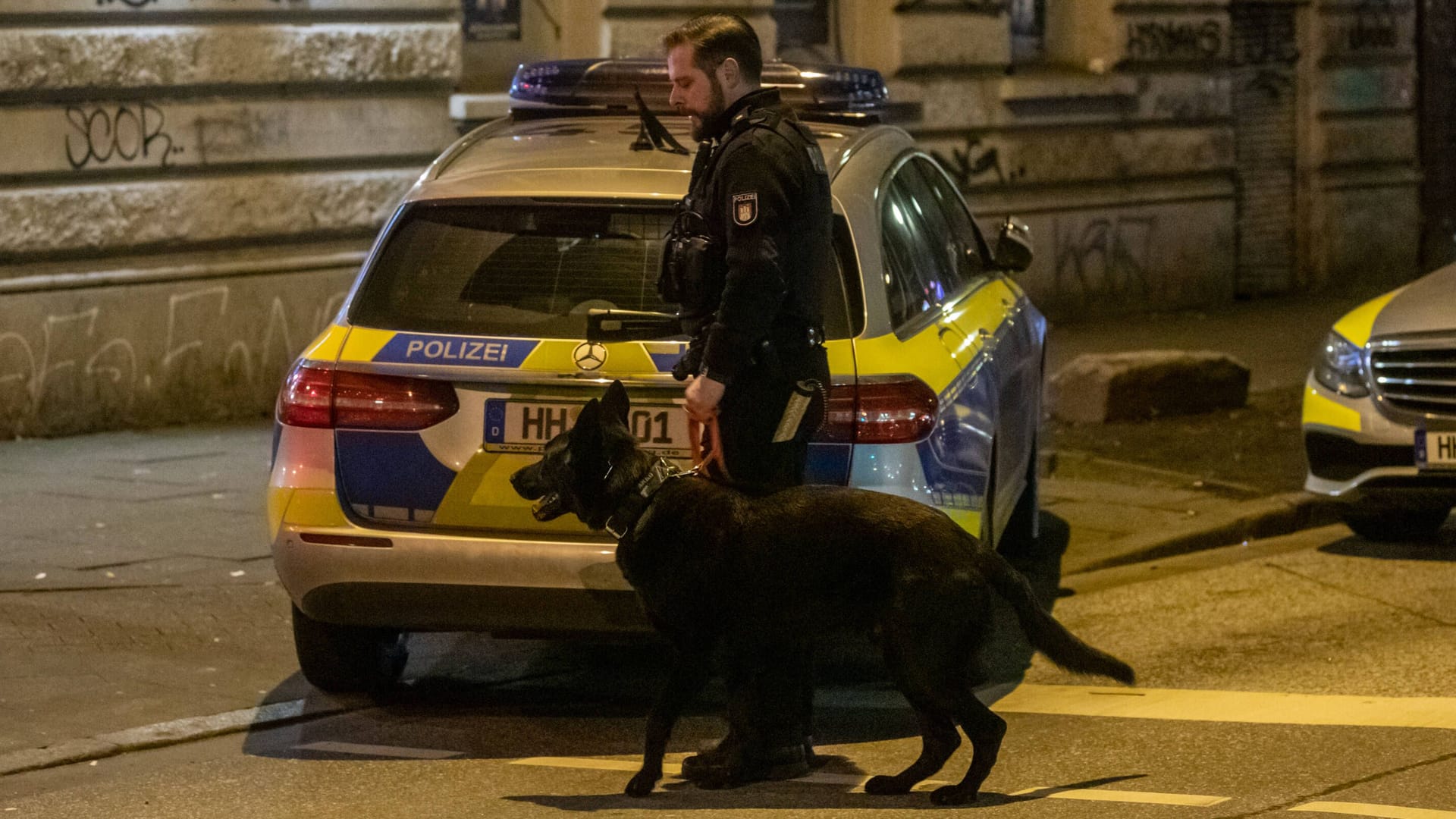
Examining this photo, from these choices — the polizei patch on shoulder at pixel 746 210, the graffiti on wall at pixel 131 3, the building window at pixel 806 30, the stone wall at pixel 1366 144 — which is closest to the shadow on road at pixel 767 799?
the polizei patch on shoulder at pixel 746 210

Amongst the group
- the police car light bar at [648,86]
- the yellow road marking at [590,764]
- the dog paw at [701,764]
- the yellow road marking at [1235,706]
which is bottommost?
the yellow road marking at [1235,706]

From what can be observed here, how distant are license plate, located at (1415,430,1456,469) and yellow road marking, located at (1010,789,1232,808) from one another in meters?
3.28

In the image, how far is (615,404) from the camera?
16.0 feet

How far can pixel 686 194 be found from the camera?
5355mm

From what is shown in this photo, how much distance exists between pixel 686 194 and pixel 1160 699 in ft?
6.63

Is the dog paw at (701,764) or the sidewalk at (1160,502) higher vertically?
the dog paw at (701,764)

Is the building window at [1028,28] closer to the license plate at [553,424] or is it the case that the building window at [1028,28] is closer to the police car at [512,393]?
the police car at [512,393]

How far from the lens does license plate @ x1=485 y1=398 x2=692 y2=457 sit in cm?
541

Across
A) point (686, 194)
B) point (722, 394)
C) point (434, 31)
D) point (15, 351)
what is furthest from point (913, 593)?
point (434, 31)

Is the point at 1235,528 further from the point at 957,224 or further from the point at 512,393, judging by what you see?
the point at 512,393

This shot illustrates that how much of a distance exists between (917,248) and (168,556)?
3.25 metres

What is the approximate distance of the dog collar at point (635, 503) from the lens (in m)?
4.80

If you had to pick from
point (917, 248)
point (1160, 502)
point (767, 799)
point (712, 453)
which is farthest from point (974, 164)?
point (767, 799)

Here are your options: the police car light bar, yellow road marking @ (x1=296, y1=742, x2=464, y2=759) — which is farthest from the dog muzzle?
the police car light bar
